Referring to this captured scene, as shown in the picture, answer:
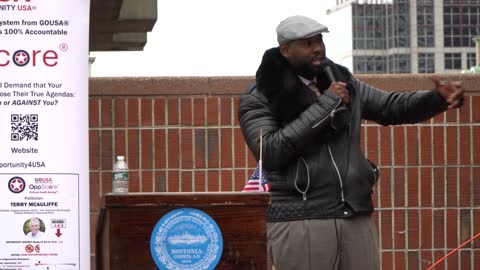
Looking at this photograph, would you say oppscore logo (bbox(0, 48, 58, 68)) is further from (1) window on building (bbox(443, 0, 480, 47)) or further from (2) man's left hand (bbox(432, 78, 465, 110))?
(1) window on building (bbox(443, 0, 480, 47))

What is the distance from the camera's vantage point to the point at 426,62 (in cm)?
16312

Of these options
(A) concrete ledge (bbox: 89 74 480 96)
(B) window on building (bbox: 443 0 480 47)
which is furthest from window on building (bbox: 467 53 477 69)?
(A) concrete ledge (bbox: 89 74 480 96)

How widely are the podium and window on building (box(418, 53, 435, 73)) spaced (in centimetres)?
15822

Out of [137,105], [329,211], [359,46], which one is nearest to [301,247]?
[329,211]

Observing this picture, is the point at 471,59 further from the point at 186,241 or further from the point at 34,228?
the point at 186,241

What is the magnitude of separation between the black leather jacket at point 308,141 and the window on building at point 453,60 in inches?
6088

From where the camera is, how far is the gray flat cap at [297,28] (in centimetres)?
564

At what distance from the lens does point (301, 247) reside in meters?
5.59

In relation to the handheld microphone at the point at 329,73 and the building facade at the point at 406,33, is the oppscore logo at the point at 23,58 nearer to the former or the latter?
the handheld microphone at the point at 329,73

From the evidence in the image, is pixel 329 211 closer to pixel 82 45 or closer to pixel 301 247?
pixel 301 247

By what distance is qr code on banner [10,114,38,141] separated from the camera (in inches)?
263

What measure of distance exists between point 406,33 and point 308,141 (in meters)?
160

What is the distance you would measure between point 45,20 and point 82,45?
0.81 feet

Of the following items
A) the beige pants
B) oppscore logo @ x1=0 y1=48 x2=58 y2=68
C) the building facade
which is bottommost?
the beige pants
